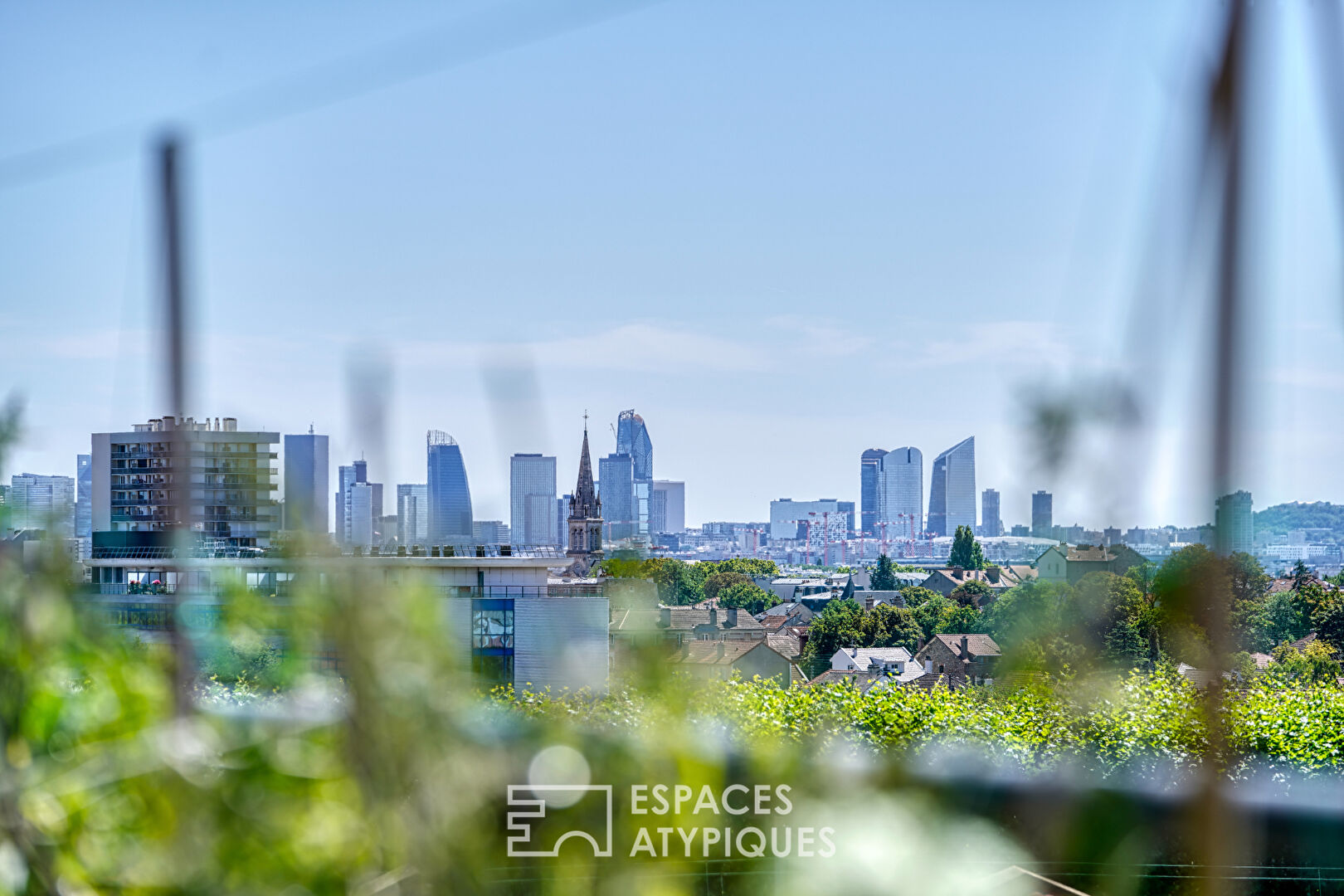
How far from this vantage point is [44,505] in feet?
1.79

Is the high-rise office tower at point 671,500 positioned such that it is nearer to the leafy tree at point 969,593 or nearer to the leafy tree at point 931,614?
the leafy tree at point 969,593

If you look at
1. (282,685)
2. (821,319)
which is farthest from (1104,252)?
(821,319)

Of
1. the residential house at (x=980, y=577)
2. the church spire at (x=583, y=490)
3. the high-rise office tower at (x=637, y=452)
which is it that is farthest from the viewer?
the church spire at (x=583, y=490)


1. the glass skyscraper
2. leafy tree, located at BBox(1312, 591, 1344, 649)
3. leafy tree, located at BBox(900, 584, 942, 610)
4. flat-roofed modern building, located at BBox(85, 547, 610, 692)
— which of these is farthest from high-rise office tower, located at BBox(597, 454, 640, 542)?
the glass skyscraper

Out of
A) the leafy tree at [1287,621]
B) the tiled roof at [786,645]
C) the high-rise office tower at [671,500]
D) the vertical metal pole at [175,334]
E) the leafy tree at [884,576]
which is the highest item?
the vertical metal pole at [175,334]

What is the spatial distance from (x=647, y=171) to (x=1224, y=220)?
3589 mm

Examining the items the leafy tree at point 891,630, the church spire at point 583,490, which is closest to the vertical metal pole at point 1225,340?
the church spire at point 583,490

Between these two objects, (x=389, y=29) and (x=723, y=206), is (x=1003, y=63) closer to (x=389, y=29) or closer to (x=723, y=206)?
(x=389, y=29)

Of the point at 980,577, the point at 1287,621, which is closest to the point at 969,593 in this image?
the point at 980,577

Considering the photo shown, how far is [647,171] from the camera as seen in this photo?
406 centimetres

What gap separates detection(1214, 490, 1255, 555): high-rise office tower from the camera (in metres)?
0.69

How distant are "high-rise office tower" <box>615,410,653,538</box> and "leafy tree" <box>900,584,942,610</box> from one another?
1138cm

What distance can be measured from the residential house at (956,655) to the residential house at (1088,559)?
496 centimetres

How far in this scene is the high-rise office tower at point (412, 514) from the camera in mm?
518
